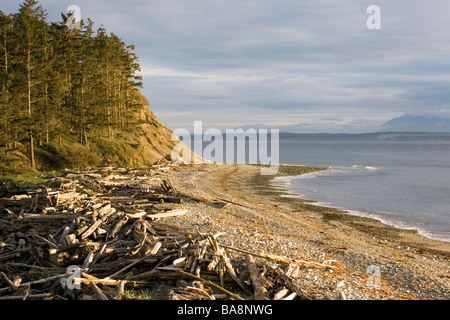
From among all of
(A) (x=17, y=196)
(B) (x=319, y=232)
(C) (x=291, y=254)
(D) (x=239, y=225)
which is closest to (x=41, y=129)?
(A) (x=17, y=196)

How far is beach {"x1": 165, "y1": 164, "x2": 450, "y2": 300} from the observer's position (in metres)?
9.21

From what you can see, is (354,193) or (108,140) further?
(108,140)

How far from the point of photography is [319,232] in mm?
17594

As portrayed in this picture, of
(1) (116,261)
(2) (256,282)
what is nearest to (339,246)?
(2) (256,282)

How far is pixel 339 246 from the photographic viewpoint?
564 inches

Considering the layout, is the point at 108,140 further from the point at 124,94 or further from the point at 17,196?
the point at 17,196

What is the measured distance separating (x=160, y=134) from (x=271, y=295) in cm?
5778

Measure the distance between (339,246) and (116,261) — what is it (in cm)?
932

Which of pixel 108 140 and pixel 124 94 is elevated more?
pixel 124 94

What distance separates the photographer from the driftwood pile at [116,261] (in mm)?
7395

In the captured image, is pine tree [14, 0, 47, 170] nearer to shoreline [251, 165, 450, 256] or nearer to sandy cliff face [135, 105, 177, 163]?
sandy cliff face [135, 105, 177, 163]

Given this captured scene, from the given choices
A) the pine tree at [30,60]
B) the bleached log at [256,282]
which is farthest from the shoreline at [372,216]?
the pine tree at [30,60]

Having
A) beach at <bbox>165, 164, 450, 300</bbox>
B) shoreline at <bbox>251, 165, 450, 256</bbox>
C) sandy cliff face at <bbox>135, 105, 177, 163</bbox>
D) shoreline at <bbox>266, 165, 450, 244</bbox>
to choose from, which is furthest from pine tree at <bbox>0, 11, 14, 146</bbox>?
shoreline at <bbox>266, 165, 450, 244</bbox>

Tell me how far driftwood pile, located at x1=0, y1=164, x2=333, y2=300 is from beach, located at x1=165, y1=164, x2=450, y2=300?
1061 millimetres
